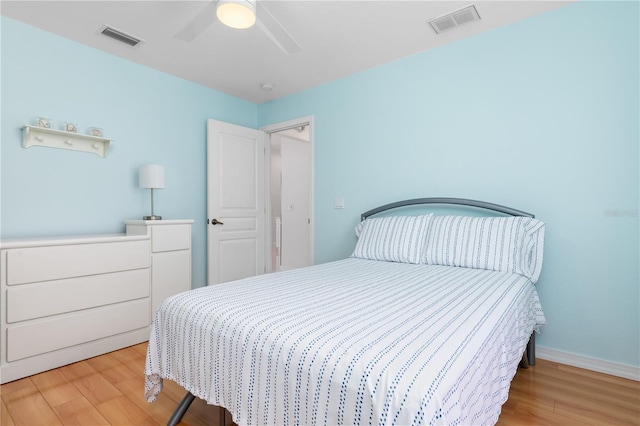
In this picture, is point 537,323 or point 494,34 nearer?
point 537,323

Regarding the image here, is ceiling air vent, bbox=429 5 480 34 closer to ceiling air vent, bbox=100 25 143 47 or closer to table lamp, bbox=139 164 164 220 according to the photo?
ceiling air vent, bbox=100 25 143 47

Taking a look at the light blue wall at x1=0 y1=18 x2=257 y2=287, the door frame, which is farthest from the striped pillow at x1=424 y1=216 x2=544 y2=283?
the light blue wall at x1=0 y1=18 x2=257 y2=287

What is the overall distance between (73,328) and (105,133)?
1626mm

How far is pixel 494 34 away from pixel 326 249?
7.88 ft

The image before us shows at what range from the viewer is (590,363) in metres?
2.15

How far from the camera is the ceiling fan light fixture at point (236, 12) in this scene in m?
1.73

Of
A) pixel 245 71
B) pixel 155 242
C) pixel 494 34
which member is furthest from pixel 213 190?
pixel 494 34

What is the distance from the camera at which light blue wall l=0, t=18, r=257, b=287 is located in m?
2.41

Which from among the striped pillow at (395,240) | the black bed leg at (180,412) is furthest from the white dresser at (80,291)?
the striped pillow at (395,240)

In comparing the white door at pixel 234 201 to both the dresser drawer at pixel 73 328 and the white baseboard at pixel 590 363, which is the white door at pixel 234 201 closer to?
the dresser drawer at pixel 73 328

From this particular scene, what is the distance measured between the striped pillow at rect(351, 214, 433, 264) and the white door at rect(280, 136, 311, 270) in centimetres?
266

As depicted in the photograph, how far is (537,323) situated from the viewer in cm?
206

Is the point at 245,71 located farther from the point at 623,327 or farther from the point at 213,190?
the point at 623,327

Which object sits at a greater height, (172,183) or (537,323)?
(172,183)
